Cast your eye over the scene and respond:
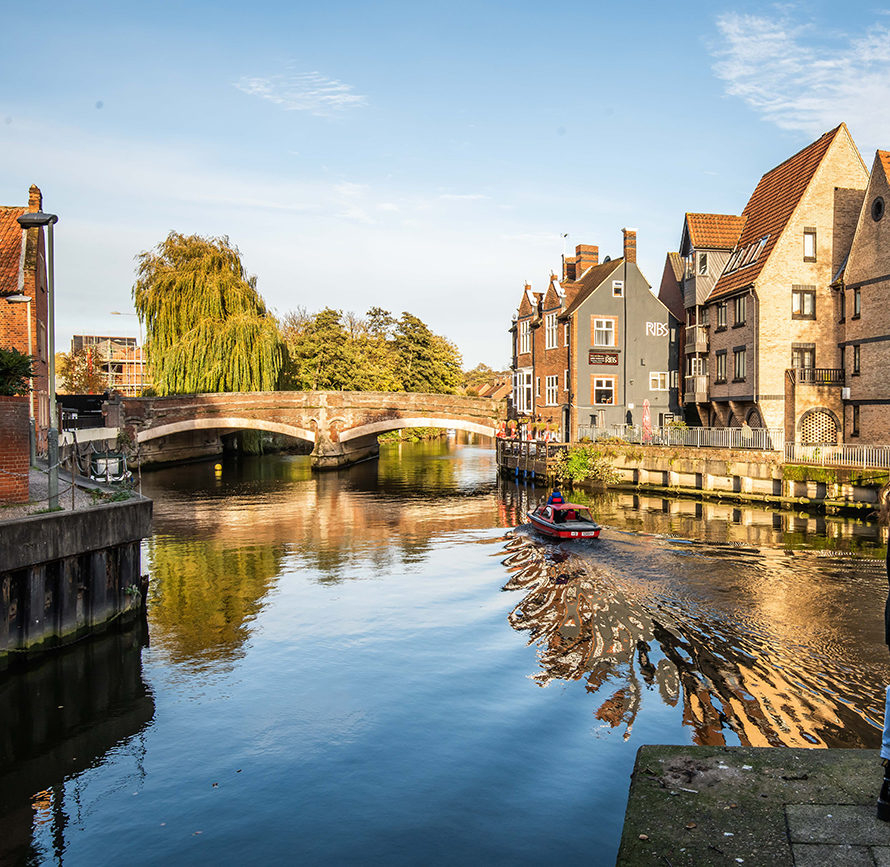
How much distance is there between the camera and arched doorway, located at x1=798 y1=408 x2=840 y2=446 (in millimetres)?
43375

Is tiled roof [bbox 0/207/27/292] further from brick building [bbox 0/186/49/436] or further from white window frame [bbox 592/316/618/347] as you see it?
white window frame [bbox 592/316/618/347]

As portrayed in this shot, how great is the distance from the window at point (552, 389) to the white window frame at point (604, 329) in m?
4.39

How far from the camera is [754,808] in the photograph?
712 cm

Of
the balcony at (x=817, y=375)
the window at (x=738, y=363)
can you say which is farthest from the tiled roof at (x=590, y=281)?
the balcony at (x=817, y=375)

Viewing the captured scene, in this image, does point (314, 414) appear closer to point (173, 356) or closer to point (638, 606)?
point (173, 356)

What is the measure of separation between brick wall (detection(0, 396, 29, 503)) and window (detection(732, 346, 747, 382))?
38.2 meters

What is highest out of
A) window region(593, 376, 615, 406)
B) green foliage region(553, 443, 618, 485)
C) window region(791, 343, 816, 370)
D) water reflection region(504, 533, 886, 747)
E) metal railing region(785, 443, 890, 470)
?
window region(791, 343, 816, 370)

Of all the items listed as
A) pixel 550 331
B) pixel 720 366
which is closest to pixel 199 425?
pixel 550 331

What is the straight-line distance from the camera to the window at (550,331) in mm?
58969

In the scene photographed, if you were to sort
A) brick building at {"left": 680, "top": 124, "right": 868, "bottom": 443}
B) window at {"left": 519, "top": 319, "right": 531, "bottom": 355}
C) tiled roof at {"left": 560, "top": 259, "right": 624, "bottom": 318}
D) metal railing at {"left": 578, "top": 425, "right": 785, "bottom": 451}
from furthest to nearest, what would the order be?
window at {"left": 519, "top": 319, "right": 531, "bottom": 355}
tiled roof at {"left": 560, "top": 259, "right": 624, "bottom": 318}
brick building at {"left": 680, "top": 124, "right": 868, "bottom": 443}
metal railing at {"left": 578, "top": 425, "right": 785, "bottom": 451}

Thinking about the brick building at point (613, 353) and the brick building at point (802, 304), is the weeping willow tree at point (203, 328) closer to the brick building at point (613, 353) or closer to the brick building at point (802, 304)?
the brick building at point (613, 353)

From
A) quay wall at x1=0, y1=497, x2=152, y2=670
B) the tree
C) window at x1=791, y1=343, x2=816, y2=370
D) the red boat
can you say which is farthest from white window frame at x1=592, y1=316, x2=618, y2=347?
the tree

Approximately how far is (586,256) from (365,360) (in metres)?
35.2

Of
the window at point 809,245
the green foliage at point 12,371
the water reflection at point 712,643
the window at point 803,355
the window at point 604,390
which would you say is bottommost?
the water reflection at point 712,643
